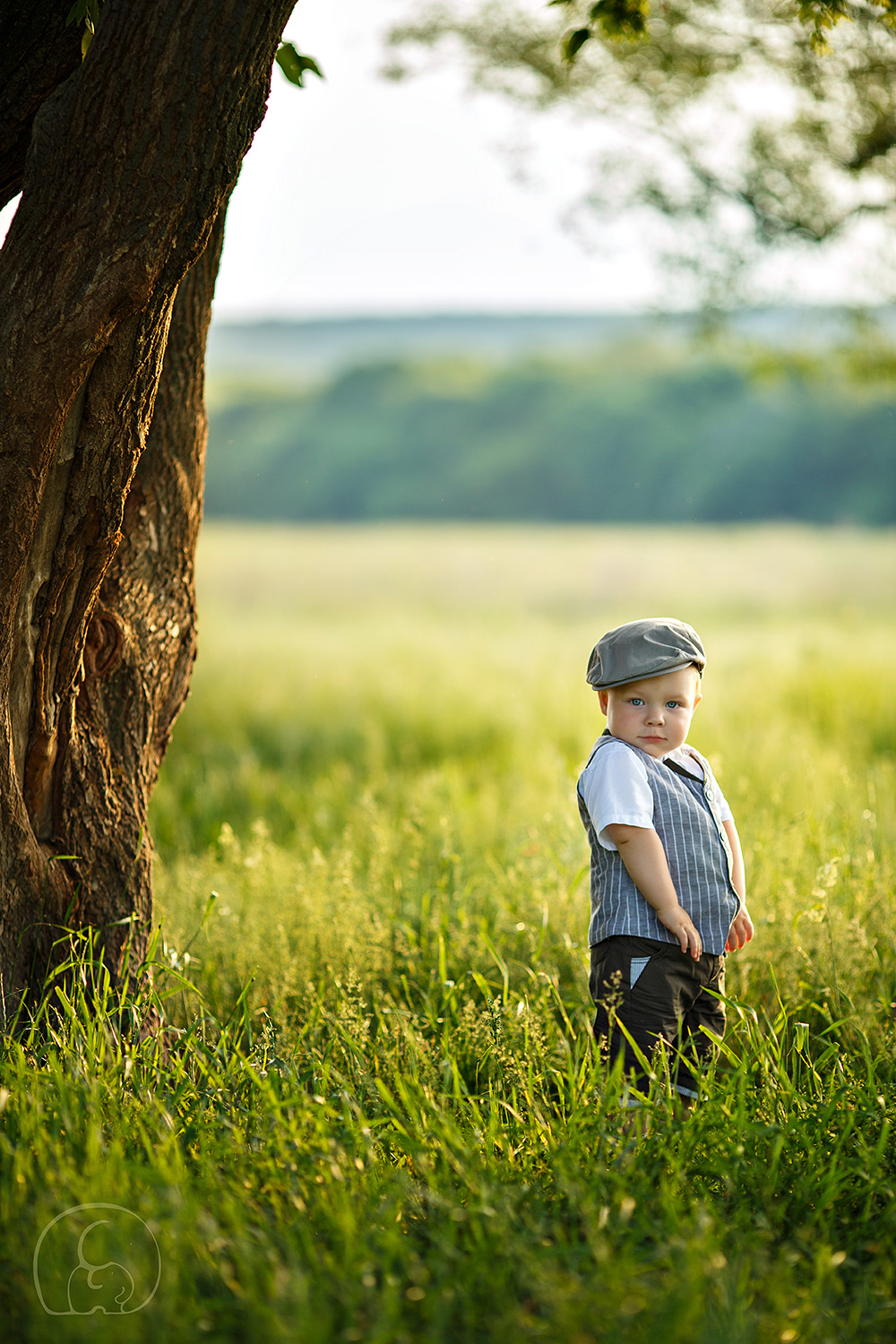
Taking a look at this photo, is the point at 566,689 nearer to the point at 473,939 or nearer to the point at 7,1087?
the point at 473,939

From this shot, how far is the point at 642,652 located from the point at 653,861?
0.53 metres

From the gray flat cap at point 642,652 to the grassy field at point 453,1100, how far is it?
924 millimetres

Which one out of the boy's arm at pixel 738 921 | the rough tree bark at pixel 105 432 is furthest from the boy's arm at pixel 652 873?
the rough tree bark at pixel 105 432

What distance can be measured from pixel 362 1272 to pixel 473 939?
1.80m

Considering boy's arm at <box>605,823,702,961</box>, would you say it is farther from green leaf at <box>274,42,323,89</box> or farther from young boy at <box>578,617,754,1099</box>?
green leaf at <box>274,42,323,89</box>

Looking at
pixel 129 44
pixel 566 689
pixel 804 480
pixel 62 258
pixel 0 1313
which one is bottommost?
pixel 0 1313

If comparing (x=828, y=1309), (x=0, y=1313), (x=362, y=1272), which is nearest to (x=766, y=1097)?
(x=828, y=1309)

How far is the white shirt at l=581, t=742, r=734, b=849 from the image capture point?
248 centimetres

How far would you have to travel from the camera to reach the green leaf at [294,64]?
280cm

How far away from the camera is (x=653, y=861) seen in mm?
2490

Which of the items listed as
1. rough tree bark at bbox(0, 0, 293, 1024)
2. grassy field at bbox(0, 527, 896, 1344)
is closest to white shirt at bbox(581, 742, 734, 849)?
grassy field at bbox(0, 527, 896, 1344)

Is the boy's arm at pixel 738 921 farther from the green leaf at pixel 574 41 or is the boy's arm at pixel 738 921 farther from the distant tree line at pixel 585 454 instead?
the distant tree line at pixel 585 454

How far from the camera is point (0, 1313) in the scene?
1.72 m

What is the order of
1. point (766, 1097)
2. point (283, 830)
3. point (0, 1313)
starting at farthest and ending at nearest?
1. point (283, 830)
2. point (766, 1097)
3. point (0, 1313)
